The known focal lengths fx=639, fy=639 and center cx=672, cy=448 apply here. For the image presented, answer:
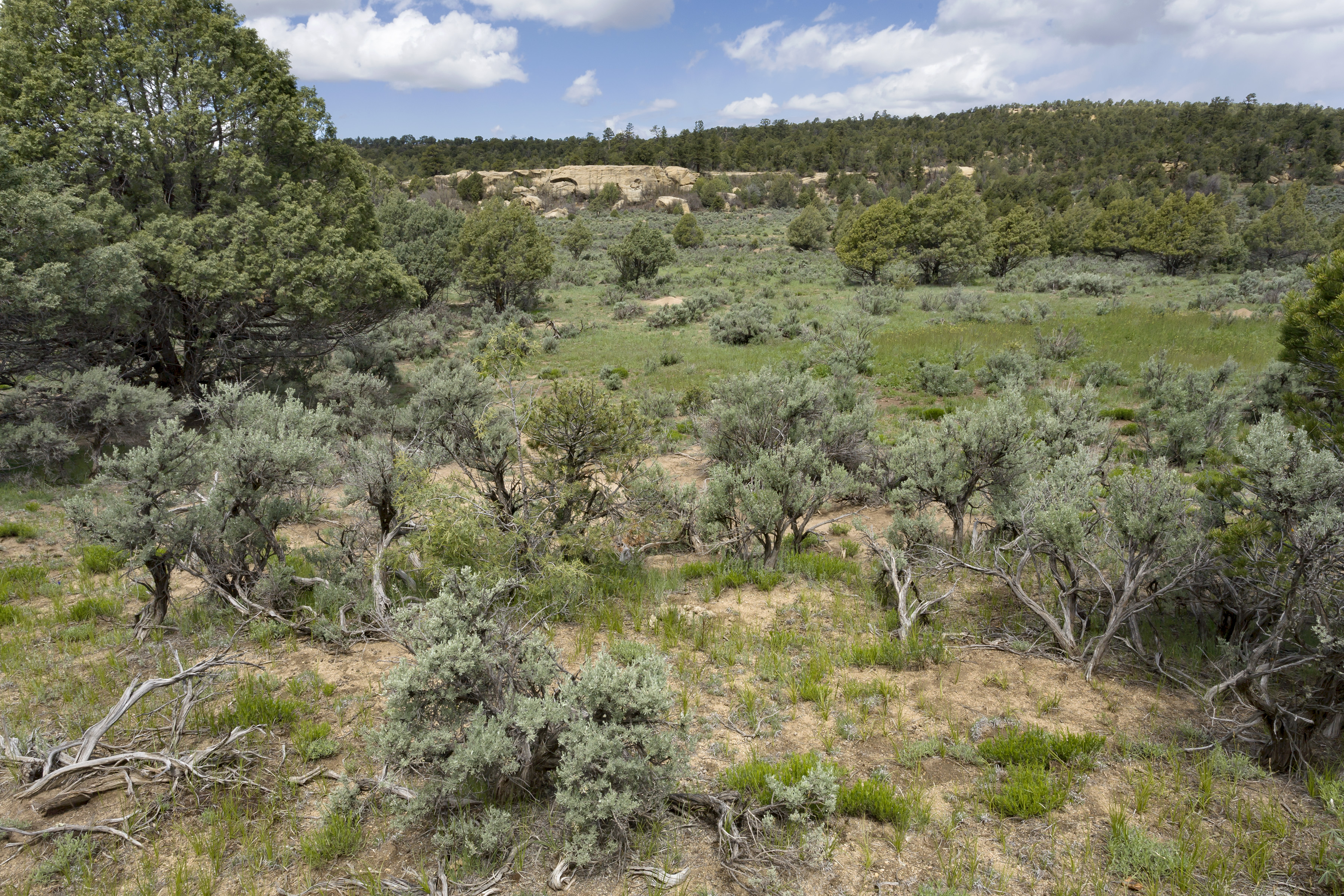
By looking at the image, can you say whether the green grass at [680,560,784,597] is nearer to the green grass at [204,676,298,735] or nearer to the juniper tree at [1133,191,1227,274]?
the green grass at [204,676,298,735]

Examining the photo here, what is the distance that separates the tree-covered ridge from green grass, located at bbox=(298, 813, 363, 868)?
70.4m

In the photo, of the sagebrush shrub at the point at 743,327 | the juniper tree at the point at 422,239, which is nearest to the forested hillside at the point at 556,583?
the sagebrush shrub at the point at 743,327

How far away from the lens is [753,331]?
71.1 ft

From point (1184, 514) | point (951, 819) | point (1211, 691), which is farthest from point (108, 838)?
point (1184, 514)

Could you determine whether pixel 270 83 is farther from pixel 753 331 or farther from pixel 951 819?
pixel 951 819

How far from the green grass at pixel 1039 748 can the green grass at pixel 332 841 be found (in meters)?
3.81

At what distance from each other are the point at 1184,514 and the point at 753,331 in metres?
17.0

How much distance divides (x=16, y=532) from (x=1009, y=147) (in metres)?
104

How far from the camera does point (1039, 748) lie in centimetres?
409

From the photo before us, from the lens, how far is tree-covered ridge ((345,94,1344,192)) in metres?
64.1

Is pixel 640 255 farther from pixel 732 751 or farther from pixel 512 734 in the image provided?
pixel 512 734

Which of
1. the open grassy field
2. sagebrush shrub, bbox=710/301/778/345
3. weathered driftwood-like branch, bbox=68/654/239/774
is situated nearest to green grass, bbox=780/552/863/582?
the open grassy field

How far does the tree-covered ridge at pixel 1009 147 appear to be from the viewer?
2525 inches

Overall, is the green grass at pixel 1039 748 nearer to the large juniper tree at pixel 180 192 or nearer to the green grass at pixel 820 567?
the green grass at pixel 820 567
